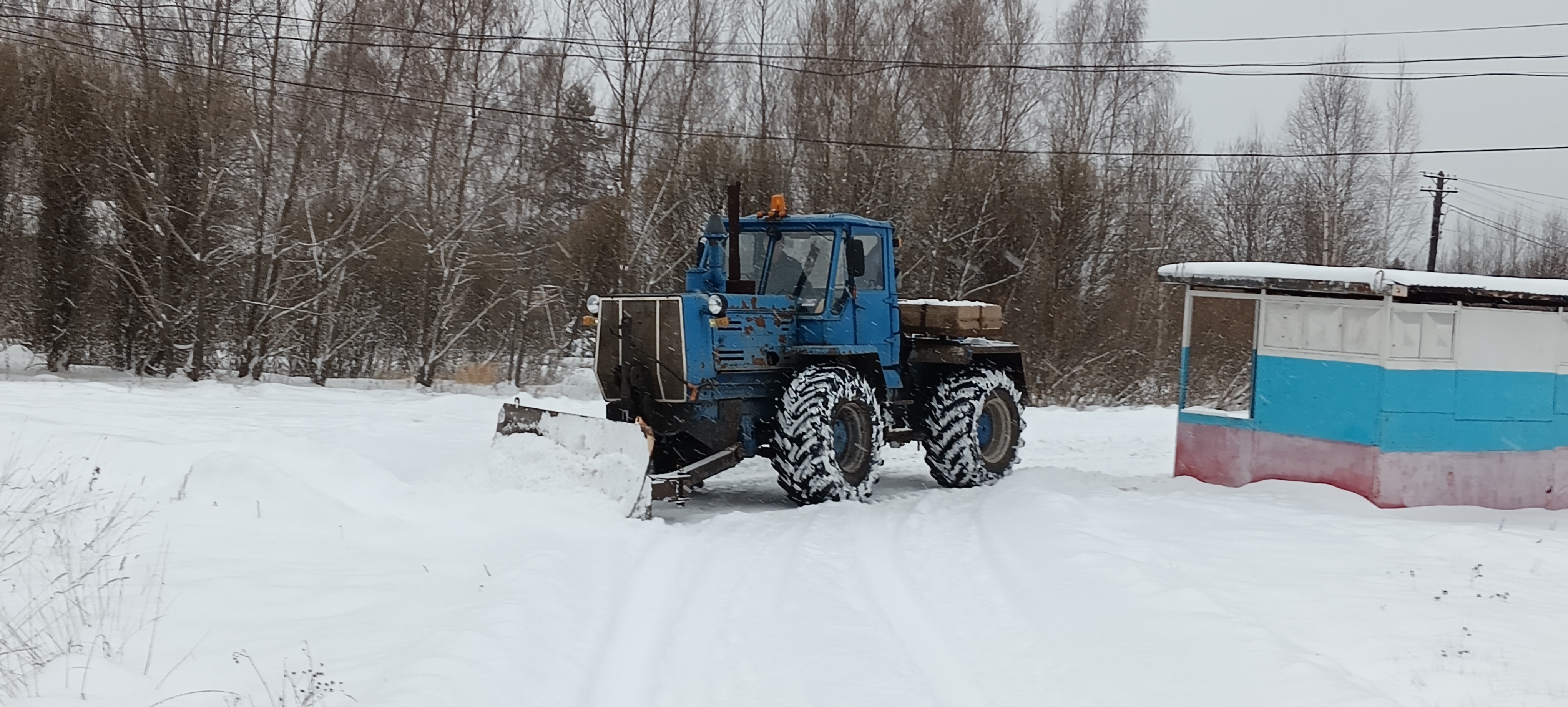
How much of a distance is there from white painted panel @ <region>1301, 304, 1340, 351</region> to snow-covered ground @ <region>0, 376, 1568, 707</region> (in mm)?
1255

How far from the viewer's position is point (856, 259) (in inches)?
412

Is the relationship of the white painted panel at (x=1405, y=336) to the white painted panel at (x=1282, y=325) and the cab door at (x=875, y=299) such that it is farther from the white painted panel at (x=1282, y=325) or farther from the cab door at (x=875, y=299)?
the cab door at (x=875, y=299)

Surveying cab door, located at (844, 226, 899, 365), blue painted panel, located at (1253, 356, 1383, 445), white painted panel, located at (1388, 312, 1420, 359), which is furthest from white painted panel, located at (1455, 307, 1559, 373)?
cab door, located at (844, 226, 899, 365)

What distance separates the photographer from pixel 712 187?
2445cm

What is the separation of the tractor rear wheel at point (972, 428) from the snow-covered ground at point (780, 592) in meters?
0.37

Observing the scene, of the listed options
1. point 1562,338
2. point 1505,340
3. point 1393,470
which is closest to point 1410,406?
point 1393,470

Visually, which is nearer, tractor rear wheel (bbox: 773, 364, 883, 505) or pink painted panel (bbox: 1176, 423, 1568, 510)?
tractor rear wheel (bbox: 773, 364, 883, 505)

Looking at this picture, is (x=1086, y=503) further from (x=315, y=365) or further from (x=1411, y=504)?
(x=315, y=365)

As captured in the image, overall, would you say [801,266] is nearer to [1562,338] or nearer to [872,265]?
[872,265]

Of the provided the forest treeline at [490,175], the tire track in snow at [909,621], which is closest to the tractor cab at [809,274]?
the tire track in snow at [909,621]

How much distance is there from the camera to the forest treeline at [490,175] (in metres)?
18.9

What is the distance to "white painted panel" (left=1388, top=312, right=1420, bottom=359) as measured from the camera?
10391 mm

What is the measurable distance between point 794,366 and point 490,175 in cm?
1430

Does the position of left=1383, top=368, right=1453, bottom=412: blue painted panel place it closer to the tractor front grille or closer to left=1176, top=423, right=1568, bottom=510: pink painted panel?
left=1176, top=423, right=1568, bottom=510: pink painted panel
